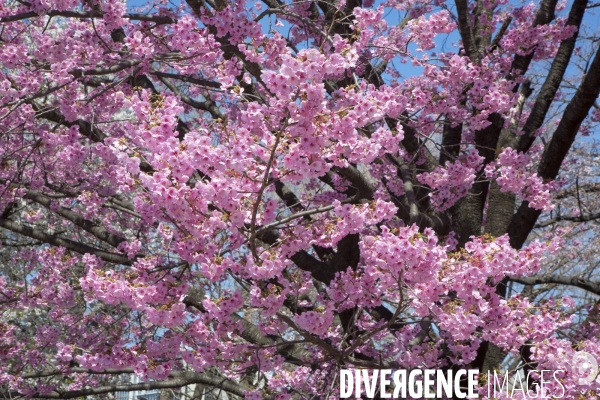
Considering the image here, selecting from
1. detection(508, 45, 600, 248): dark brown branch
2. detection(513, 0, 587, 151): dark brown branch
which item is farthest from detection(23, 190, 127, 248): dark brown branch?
detection(513, 0, 587, 151): dark brown branch

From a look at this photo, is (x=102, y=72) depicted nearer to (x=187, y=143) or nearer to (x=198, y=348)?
(x=187, y=143)

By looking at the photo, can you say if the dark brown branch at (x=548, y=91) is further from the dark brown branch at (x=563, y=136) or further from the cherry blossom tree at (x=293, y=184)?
the dark brown branch at (x=563, y=136)

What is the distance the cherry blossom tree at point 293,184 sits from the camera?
3756mm

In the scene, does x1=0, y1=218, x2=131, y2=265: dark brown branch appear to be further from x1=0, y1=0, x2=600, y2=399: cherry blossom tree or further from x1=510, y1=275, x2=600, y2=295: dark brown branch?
x1=510, y1=275, x2=600, y2=295: dark brown branch

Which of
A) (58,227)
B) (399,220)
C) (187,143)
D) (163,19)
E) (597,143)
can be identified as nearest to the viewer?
(187,143)

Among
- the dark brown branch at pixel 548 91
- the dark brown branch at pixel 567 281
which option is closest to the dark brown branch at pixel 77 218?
the dark brown branch at pixel 567 281

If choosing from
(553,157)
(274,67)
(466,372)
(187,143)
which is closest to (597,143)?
(553,157)

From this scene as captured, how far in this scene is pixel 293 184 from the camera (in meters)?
5.33

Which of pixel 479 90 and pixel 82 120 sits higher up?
pixel 479 90

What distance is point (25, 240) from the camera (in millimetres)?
9820

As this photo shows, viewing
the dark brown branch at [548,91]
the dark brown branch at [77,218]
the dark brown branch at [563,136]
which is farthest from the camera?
the dark brown branch at [548,91]

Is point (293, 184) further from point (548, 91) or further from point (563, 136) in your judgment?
point (548, 91)

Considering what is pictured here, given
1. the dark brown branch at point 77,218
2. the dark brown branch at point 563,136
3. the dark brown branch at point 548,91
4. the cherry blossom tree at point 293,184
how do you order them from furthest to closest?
the dark brown branch at point 548,91
the dark brown branch at point 77,218
the dark brown branch at point 563,136
the cherry blossom tree at point 293,184

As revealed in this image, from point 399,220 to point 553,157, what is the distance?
1.67 meters
